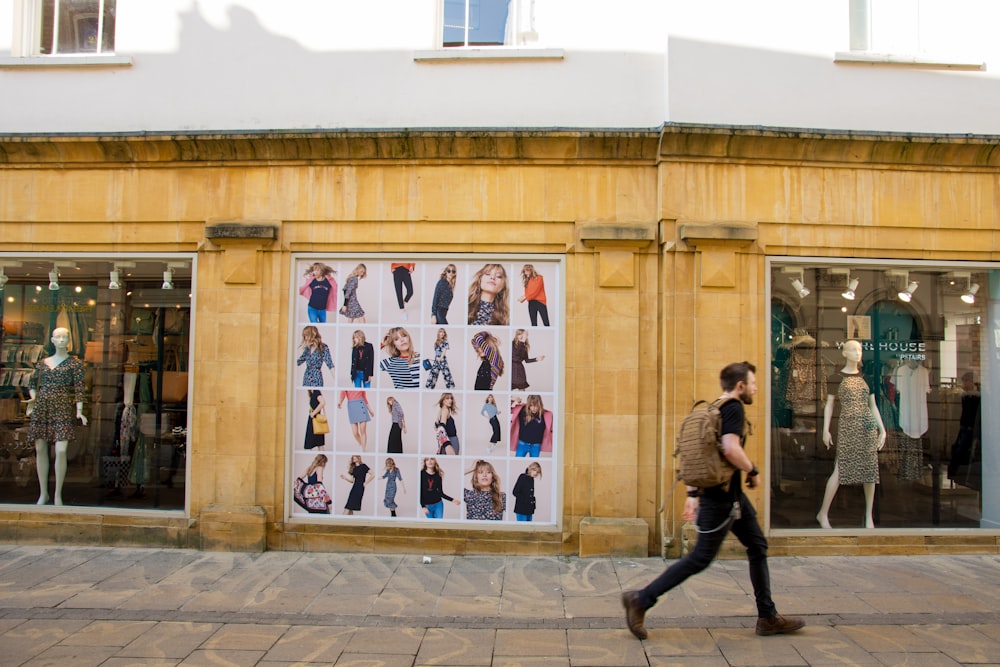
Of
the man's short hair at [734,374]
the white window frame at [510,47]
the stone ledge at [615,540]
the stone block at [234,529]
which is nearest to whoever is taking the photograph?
the man's short hair at [734,374]

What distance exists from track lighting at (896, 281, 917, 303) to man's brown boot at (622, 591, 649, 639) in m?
4.66

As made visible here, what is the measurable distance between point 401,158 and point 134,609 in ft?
15.2

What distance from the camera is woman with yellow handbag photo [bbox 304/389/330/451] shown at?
7203 millimetres

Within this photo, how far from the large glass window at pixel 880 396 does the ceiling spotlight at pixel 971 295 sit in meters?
0.01

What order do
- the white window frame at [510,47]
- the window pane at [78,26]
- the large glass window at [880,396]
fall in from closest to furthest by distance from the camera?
the white window frame at [510,47] → the large glass window at [880,396] → the window pane at [78,26]

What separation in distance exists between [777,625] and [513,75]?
547 cm

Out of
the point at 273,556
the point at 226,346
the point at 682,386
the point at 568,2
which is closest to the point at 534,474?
the point at 682,386

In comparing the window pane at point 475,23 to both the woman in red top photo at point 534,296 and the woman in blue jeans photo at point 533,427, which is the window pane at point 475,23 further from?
the woman in blue jeans photo at point 533,427

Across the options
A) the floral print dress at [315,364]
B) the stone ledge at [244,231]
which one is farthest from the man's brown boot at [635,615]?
the stone ledge at [244,231]

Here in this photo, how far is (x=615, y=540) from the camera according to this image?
673cm

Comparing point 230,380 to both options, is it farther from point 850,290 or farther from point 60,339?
point 850,290

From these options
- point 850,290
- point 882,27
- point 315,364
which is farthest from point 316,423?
point 882,27

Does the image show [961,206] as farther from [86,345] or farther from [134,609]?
[86,345]

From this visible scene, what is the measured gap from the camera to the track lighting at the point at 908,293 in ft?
24.0
